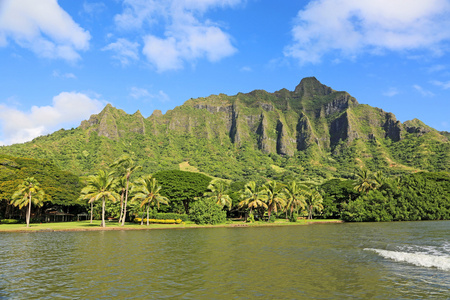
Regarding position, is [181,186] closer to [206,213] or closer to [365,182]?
[206,213]

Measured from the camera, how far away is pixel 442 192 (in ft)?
318

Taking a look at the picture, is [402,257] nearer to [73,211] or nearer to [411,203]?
[411,203]

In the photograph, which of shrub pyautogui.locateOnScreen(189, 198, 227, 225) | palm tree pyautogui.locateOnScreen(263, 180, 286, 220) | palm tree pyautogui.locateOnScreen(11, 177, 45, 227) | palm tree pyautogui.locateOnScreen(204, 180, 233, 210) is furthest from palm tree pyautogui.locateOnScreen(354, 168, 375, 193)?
palm tree pyautogui.locateOnScreen(11, 177, 45, 227)

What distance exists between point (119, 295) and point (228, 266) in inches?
370

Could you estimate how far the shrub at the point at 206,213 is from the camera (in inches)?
2970

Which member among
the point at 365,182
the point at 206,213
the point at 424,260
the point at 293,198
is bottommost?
the point at 424,260

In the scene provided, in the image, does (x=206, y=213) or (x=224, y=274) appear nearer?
(x=224, y=274)

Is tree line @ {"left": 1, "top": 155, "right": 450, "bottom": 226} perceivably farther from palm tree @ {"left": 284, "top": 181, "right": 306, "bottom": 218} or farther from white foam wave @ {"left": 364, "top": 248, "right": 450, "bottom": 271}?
white foam wave @ {"left": 364, "top": 248, "right": 450, "bottom": 271}

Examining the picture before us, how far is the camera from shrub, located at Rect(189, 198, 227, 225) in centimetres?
7544

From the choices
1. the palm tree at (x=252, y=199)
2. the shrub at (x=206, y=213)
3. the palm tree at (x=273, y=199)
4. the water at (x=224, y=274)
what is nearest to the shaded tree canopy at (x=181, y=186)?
the shrub at (x=206, y=213)

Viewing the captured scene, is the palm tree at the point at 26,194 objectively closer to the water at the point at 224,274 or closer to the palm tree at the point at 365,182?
the water at the point at 224,274

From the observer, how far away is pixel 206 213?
75312 mm

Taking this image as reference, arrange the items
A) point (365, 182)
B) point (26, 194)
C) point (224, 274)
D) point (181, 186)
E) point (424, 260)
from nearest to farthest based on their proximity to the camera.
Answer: point (224, 274)
point (424, 260)
point (26, 194)
point (181, 186)
point (365, 182)

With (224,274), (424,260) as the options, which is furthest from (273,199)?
(224,274)
